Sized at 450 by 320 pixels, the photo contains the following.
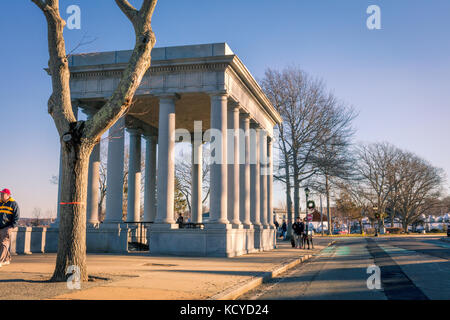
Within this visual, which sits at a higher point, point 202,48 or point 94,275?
point 202,48

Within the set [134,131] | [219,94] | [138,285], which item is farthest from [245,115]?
[138,285]

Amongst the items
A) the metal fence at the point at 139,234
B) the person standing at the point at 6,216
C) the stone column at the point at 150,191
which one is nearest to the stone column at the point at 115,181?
the metal fence at the point at 139,234

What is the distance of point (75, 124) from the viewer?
10.2 metres

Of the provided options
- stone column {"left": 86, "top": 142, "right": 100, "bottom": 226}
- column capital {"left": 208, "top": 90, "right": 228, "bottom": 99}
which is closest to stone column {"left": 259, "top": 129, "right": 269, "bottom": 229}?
column capital {"left": 208, "top": 90, "right": 228, "bottom": 99}

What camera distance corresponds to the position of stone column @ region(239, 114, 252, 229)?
25.4m

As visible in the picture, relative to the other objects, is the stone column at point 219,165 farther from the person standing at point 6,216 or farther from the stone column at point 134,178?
the person standing at point 6,216

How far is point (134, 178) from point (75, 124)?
18.2m

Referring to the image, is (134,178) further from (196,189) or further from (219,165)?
(219,165)

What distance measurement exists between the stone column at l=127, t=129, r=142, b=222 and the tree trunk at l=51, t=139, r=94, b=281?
17755 millimetres
